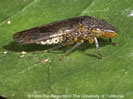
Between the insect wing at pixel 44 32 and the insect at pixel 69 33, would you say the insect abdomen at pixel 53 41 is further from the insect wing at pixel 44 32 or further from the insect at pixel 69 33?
the insect wing at pixel 44 32

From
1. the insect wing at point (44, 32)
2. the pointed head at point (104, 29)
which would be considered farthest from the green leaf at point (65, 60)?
the insect wing at point (44, 32)

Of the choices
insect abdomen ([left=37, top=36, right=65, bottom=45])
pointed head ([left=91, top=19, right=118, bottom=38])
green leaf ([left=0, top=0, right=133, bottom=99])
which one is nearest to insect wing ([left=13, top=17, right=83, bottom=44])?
insect abdomen ([left=37, top=36, right=65, bottom=45])

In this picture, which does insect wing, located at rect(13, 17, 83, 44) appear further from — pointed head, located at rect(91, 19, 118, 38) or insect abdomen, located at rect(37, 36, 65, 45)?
pointed head, located at rect(91, 19, 118, 38)

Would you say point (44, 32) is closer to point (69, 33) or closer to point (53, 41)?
point (53, 41)

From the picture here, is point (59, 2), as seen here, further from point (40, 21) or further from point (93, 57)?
point (93, 57)

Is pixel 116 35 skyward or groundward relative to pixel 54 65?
skyward

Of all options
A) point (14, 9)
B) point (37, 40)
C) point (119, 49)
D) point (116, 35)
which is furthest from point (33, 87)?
point (14, 9)

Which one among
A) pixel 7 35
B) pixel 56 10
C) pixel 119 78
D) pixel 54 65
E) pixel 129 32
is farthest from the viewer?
pixel 56 10
